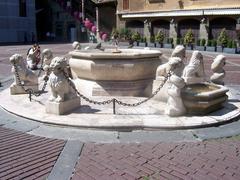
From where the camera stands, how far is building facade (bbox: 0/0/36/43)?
4112cm

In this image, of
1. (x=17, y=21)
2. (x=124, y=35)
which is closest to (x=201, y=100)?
(x=124, y=35)

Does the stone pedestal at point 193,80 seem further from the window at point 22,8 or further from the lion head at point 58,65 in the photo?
the window at point 22,8

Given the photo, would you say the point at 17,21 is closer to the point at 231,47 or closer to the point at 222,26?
the point at 222,26

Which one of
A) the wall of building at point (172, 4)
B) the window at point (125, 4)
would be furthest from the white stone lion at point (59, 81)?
the window at point (125, 4)

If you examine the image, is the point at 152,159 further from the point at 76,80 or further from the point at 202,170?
the point at 76,80

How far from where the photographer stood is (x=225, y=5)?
2909 centimetres

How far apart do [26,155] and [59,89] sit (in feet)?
7.17

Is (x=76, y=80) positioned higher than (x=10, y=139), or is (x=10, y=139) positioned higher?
(x=76, y=80)

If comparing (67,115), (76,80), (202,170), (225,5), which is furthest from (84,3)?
(202,170)

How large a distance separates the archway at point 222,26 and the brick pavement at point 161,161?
24.7 metres

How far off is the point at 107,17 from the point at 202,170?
38.3 m

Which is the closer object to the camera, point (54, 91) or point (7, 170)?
point (7, 170)

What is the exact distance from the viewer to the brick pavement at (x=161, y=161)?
5.10m

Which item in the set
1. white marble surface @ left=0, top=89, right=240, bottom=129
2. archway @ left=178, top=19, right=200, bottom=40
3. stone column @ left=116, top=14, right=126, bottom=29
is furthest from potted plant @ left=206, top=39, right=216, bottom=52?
white marble surface @ left=0, top=89, right=240, bottom=129
